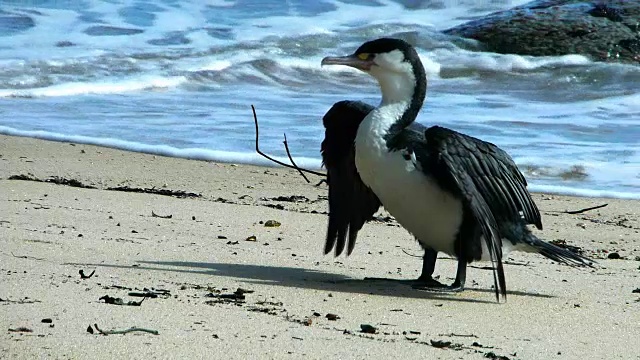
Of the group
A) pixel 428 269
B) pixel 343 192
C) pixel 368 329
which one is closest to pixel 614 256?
pixel 428 269

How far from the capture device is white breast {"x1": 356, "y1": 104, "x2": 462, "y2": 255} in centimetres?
563

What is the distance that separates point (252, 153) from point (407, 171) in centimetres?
530

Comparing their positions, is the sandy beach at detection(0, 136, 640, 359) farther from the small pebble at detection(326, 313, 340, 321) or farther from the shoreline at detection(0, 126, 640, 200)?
the shoreline at detection(0, 126, 640, 200)

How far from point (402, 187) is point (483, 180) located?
388 mm

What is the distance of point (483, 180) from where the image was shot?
223 inches

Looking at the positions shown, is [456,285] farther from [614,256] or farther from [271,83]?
[271,83]

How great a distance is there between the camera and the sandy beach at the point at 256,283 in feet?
14.3

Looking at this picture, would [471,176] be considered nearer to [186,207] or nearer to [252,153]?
[186,207]

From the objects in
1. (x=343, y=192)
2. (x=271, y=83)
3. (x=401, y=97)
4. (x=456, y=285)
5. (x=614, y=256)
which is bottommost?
(x=271, y=83)

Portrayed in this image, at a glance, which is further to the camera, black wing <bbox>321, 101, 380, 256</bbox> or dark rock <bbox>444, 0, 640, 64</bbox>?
dark rock <bbox>444, 0, 640, 64</bbox>

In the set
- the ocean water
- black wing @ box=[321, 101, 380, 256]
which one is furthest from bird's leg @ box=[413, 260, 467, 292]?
the ocean water

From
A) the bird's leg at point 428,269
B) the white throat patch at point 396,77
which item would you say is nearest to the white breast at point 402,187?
the white throat patch at point 396,77

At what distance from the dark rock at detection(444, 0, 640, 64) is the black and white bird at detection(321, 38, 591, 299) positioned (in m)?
14.0

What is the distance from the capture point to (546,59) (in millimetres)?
19312
